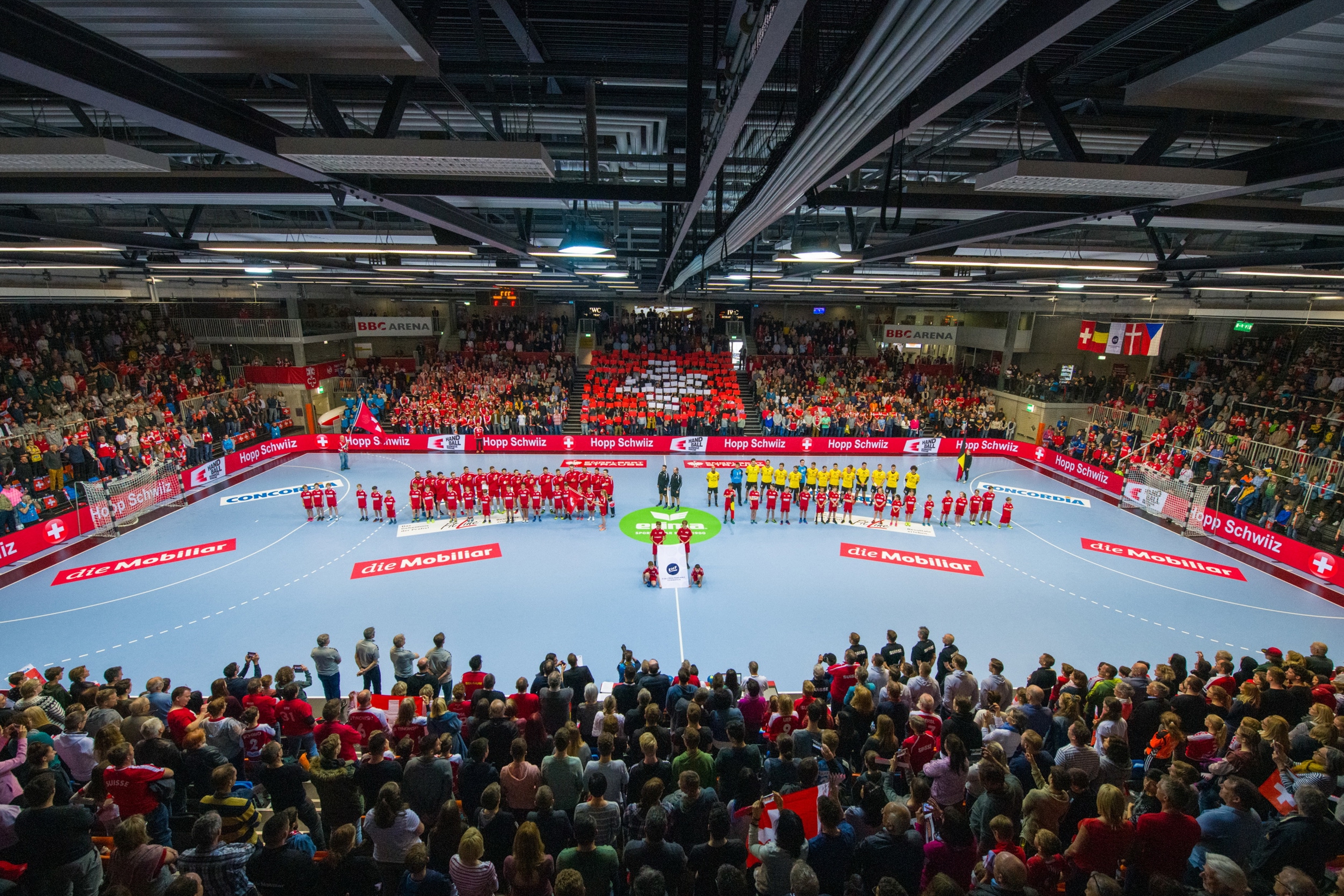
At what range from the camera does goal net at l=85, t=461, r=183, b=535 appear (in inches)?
575

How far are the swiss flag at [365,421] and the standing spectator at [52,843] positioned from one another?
66.7 ft

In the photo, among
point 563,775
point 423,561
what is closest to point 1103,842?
point 563,775

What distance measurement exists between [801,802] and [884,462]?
20275 mm

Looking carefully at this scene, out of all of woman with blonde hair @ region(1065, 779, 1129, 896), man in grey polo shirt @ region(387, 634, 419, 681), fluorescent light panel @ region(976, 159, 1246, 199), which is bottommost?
man in grey polo shirt @ region(387, 634, 419, 681)

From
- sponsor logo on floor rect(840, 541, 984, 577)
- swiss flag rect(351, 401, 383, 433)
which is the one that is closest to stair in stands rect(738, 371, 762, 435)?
sponsor logo on floor rect(840, 541, 984, 577)

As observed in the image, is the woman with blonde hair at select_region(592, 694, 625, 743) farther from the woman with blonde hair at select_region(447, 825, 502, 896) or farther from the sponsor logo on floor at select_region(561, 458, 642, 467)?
the sponsor logo on floor at select_region(561, 458, 642, 467)

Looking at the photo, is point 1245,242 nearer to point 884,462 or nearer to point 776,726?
point 884,462

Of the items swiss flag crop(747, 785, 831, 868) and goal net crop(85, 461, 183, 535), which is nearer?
swiss flag crop(747, 785, 831, 868)

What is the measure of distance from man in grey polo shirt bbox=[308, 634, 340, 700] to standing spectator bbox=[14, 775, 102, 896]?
355 centimetres

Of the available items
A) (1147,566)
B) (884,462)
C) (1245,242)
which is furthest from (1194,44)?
(884,462)

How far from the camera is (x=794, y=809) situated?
429 centimetres

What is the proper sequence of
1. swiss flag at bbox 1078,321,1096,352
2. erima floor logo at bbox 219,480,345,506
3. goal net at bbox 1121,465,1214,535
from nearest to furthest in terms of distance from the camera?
goal net at bbox 1121,465,1214,535
erima floor logo at bbox 219,480,345,506
swiss flag at bbox 1078,321,1096,352

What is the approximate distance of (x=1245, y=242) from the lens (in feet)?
40.9

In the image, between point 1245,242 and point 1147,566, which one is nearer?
point 1245,242
